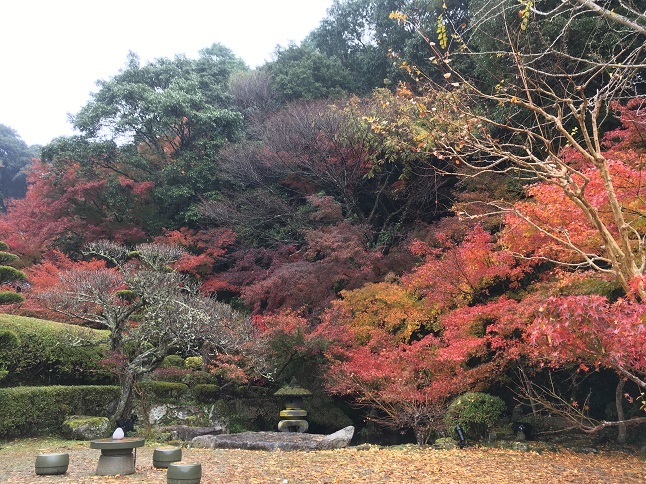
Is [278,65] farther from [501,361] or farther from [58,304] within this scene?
[501,361]

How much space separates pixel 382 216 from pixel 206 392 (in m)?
8.18

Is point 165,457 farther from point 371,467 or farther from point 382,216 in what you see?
point 382,216

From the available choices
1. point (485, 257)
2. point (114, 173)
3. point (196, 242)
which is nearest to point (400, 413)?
point (485, 257)

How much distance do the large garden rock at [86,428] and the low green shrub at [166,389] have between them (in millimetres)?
1644

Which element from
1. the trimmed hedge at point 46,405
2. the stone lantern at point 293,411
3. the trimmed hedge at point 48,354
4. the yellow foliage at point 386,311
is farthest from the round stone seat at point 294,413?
the trimmed hedge at point 48,354

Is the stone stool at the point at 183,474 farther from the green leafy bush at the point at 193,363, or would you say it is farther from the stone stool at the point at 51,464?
the green leafy bush at the point at 193,363

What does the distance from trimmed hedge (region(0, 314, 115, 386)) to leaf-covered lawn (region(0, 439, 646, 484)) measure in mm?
2385

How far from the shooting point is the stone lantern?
1107cm

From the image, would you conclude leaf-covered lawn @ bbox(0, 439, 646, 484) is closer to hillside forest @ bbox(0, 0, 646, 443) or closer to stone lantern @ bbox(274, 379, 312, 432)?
hillside forest @ bbox(0, 0, 646, 443)

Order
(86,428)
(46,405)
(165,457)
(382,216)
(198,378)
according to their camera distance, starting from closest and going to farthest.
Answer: (165,457) < (86,428) < (46,405) < (198,378) < (382,216)

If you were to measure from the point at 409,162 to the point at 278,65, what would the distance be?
9715 millimetres

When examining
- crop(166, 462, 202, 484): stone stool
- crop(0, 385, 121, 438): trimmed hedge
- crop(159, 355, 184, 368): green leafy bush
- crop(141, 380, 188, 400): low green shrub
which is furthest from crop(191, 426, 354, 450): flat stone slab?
crop(159, 355, 184, 368): green leafy bush

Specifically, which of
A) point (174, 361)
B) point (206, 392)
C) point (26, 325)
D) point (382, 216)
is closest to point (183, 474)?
point (26, 325)

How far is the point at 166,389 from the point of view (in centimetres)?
1189
